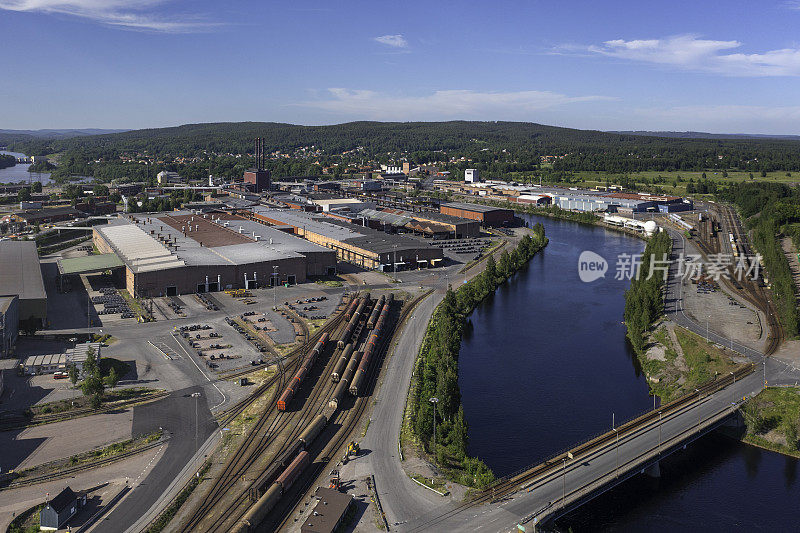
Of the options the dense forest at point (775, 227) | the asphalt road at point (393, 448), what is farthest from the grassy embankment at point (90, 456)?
the dense forest at point (775, 227)

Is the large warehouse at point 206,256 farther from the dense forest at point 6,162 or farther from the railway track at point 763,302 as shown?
the dense forest at point 6,162

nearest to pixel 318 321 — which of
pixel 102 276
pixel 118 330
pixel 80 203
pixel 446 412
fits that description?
pixel 118 330

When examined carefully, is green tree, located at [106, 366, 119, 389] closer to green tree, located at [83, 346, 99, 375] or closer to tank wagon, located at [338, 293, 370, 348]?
green tree, located at [83, 346, 99, 375]

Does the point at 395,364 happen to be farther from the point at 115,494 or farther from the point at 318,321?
the point at 115,494

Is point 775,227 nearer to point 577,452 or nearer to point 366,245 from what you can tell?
point 366,245

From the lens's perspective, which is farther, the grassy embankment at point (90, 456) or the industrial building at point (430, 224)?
the industrial building at point (430, 224)

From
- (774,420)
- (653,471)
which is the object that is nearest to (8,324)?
(653,471)
